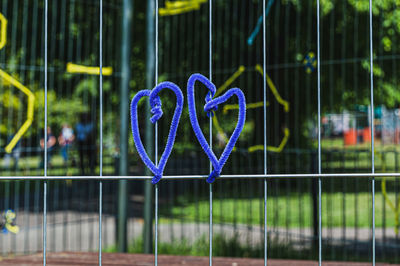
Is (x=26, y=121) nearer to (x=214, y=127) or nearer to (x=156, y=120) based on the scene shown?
(x=156, y=120)

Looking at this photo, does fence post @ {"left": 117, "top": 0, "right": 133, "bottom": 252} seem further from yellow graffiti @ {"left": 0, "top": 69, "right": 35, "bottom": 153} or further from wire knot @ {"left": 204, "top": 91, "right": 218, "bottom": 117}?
wire knot @ {"left": 204, "top": 91, "right": 218, "bottom": 117}

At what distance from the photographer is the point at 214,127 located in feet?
27.0

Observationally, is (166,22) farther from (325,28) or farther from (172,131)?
(172,131)

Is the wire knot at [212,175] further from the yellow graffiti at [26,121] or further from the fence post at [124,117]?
the fence post at [124,117]

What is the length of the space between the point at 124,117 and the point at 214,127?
3.39m

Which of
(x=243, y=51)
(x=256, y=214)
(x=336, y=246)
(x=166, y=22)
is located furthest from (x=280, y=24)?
(x=336, y=246)

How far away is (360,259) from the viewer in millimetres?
5918

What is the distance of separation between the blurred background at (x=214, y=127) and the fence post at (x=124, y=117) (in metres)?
0.01

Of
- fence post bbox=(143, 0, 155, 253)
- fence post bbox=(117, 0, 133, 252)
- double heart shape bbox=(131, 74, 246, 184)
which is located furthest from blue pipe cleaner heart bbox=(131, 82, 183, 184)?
fence post bbox=(117, 0, 133, 252)

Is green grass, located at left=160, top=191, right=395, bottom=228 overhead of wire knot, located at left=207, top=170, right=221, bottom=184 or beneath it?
beneath

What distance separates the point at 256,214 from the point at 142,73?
3644mm

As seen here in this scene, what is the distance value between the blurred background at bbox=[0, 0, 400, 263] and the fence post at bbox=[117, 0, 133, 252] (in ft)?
0.03

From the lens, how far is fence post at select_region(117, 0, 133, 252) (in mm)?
4914

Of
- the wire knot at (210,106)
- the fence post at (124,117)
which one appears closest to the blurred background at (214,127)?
the fence post at (124,117)
